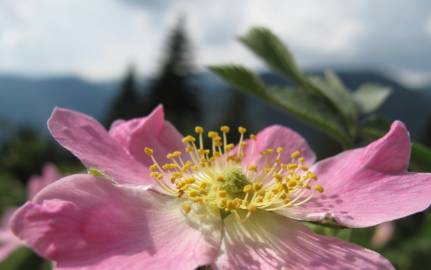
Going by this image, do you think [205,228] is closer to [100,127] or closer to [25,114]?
[100,127]

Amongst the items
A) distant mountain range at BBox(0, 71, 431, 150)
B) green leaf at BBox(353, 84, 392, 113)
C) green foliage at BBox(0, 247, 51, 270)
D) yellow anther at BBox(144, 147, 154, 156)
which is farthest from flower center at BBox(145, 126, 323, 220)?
distant mountain range at BBox(0, 71, 431, 150)

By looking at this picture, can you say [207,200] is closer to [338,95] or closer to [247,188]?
[247,188]

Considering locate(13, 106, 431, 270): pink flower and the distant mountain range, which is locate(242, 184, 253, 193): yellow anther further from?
the distant mountain range

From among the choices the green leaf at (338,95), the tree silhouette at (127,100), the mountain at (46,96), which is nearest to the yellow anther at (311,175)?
the green leaf at (338,95)

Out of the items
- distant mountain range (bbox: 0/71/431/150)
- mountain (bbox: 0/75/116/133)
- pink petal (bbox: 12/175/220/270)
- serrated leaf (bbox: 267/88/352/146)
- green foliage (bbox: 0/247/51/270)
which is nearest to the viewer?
pink petal (bbox: 12/175/220/270)

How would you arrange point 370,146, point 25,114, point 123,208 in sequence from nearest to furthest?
point 123,208 → point 370,146 → point 25,114

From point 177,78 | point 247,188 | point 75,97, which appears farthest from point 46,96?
point 247,188

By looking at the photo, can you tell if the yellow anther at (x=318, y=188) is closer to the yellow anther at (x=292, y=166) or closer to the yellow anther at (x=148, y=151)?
the yellow anther at (x=292, y=166)

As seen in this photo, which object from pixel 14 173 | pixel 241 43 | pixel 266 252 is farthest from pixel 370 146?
pixel 14 173
